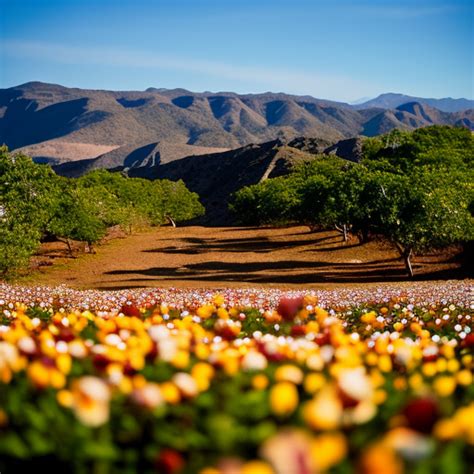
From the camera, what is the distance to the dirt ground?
35.0 metres

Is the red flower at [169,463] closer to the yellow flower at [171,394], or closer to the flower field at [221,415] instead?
the flower field at [221,415]

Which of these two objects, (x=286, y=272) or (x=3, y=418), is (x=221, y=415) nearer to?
(x=3, y=418)

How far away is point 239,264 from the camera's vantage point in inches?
1719

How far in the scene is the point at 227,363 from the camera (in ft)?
11.9

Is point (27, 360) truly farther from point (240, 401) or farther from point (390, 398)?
point (390, 398)

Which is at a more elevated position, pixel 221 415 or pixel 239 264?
pixel 221 415

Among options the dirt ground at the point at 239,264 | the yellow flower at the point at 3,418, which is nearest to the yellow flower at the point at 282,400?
the yellow flower at the point at 3,418

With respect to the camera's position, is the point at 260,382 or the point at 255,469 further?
the point at 260,382

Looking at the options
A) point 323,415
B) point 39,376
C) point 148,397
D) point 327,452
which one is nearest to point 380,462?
point 327,452

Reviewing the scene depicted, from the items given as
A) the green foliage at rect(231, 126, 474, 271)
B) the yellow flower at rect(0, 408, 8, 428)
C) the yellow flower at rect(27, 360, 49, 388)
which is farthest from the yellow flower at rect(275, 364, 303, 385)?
the green foliage at rect(231, 126, 474, 271)

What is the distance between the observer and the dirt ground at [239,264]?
3497 cm

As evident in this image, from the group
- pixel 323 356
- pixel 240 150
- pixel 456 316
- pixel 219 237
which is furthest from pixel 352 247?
pixel 240 150

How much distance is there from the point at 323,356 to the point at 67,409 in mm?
1856

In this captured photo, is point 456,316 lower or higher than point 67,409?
lower
